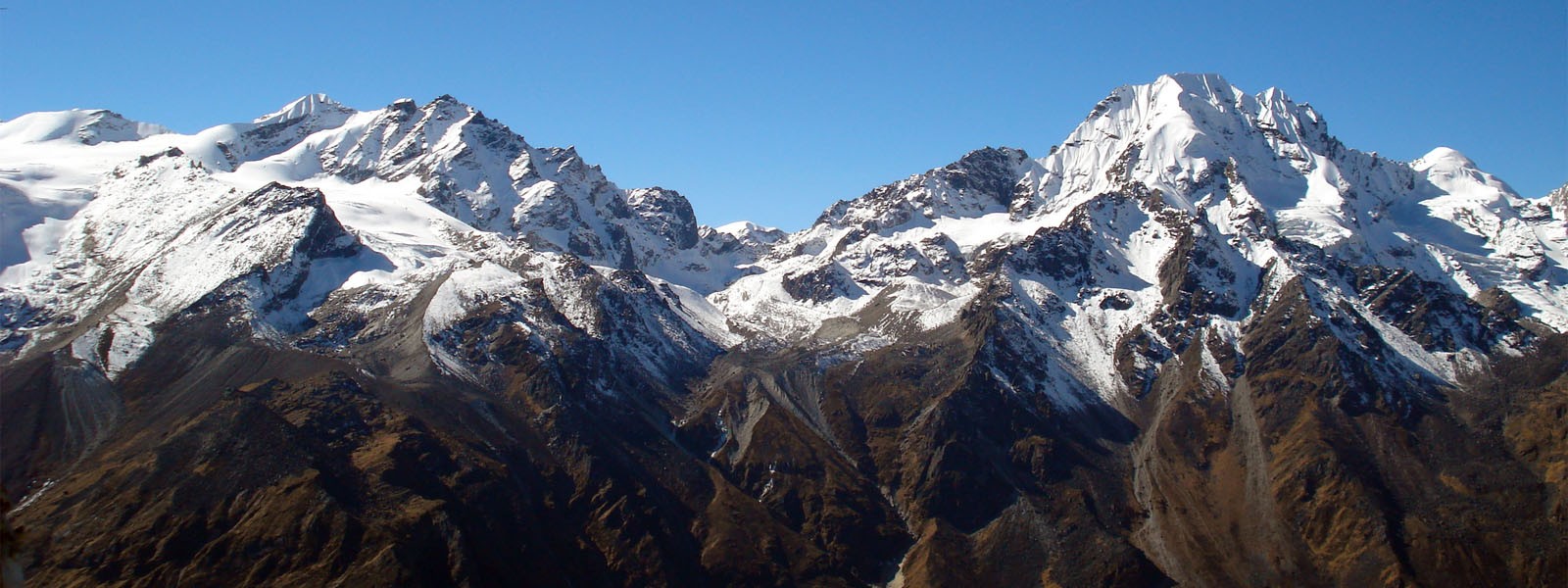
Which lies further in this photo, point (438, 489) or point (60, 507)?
point (438, 489)

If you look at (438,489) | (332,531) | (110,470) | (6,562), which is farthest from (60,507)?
(6,562)

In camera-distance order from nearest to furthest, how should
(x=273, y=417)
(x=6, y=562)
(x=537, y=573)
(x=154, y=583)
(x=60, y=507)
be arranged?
(x=6, y=562) < (x=154, y=583) < (x=60, y=507) < (x=537, y=573) < (x=273, y=417)

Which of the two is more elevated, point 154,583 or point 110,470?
point 110,470

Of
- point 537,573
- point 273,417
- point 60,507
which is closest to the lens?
point 60,507

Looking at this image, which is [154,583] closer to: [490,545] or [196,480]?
[196,480]

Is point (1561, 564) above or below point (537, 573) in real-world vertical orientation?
above

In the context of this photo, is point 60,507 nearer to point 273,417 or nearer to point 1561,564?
point 273,417

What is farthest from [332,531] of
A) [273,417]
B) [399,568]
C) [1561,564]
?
[1561,564]

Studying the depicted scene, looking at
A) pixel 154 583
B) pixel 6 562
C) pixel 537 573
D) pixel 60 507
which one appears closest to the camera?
pixel 6 562

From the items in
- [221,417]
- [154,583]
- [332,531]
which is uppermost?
[221,417]
